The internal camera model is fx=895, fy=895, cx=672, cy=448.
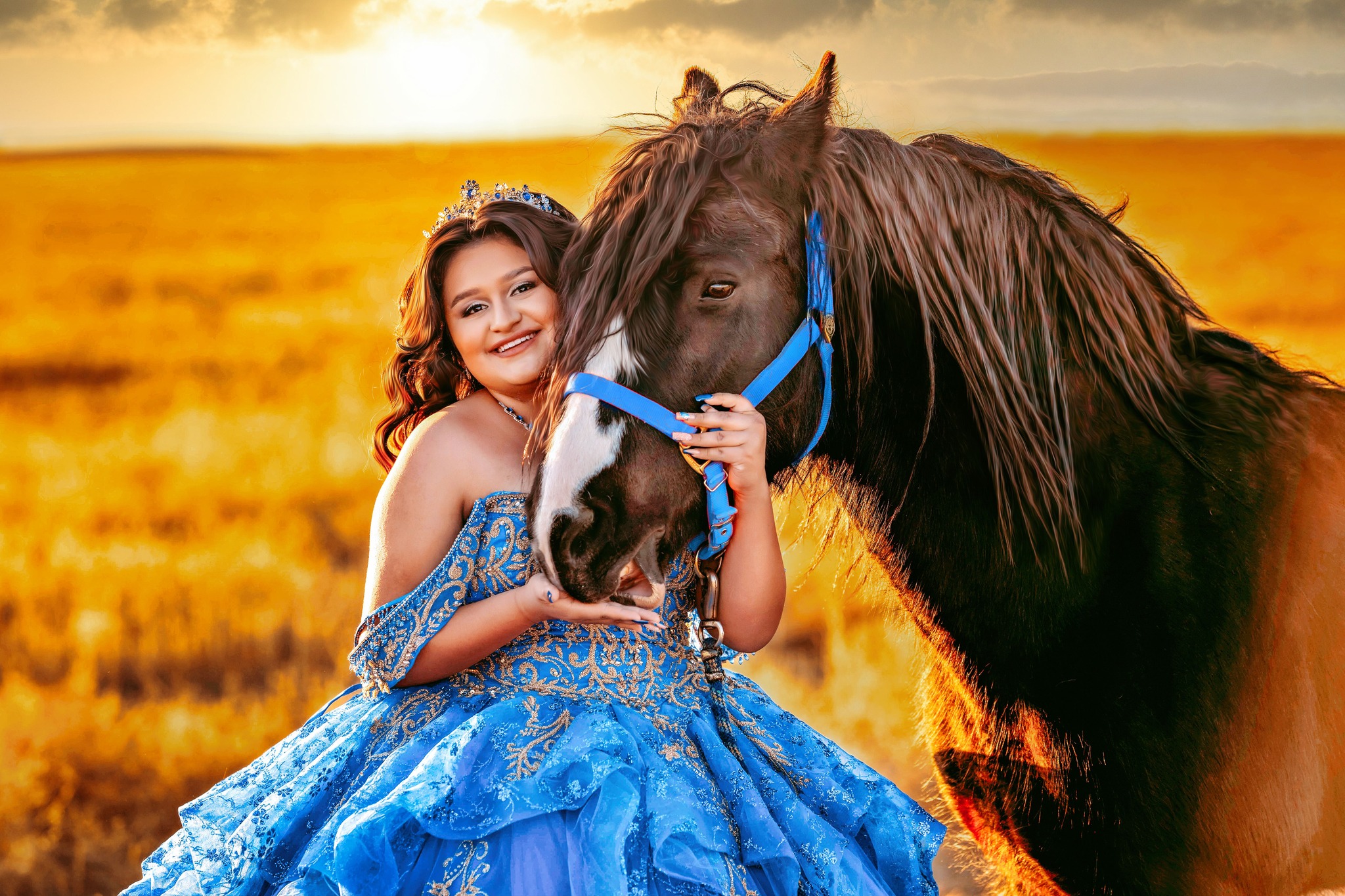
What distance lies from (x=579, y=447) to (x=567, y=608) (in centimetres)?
32

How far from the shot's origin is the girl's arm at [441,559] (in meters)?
1.73

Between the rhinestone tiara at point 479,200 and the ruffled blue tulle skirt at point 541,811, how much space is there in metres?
1.13

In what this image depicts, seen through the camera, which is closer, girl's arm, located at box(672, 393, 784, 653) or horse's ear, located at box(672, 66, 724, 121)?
girl's arm, located at box(672, 393, 784, 653)

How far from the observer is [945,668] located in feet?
7.11

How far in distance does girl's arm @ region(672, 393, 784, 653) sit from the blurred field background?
407 mm

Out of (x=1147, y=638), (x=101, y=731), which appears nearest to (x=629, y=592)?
(x=1147, y=638)

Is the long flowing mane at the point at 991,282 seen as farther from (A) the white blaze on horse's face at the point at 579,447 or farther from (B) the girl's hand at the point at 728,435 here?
(B) the girl's hand at the point at 728,435

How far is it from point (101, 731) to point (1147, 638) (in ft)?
15.5

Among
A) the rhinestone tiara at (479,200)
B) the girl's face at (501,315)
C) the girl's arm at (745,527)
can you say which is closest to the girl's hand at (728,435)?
the girl's arm at (745,527)

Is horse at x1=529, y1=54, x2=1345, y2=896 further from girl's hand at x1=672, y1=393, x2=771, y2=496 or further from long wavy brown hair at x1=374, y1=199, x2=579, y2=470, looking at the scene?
long wavy brown hair at x1=374, y1=199, x2=579, y2=470

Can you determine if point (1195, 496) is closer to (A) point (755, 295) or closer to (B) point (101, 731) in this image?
→ (A) point (755, 295)

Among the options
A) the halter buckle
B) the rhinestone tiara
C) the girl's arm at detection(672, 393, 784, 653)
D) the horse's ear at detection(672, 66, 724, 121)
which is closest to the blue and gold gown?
the girl's arm at detection(672, 393, 784, 653)

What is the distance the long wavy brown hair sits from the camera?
2164 mm

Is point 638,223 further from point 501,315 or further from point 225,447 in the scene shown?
point 225,447
